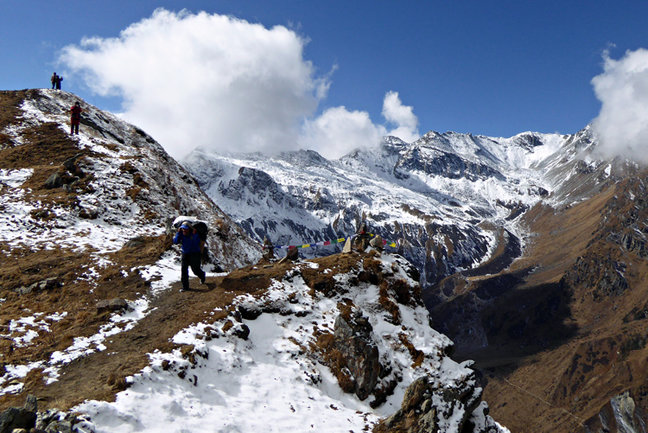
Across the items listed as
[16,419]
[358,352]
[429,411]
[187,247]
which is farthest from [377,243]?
[16,419]

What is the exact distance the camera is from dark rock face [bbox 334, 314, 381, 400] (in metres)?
19.0

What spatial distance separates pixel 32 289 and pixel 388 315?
19794 millimetres

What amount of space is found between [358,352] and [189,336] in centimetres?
803

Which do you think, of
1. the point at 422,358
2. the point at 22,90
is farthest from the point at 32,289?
the point at 22,90

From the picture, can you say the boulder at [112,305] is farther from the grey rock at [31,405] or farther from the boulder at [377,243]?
the boulder at [377,243]

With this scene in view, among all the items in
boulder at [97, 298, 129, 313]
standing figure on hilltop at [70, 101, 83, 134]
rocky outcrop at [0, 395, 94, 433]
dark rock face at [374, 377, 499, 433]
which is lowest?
dark rock face at [374, 377, 499, 433]

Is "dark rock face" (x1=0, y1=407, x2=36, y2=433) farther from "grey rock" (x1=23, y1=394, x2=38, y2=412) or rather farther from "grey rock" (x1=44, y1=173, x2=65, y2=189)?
"grey rock" (x1=44, y1=173, x2=65, y2=189)

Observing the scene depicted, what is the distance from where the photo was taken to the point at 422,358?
22.0 metres

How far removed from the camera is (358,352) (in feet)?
65.0

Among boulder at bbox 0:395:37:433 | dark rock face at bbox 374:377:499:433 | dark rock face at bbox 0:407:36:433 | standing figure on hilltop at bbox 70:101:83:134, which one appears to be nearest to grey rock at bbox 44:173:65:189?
standing figure on hilltop at bbox 70:101:83:134

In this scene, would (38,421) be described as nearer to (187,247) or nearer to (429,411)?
(187,247)

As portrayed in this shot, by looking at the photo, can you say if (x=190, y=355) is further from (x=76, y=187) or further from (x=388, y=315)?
(x=76, y=187)

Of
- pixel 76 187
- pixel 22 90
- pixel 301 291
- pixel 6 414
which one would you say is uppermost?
pixel 22 90

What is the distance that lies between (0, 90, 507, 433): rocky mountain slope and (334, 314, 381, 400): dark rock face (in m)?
0.07
